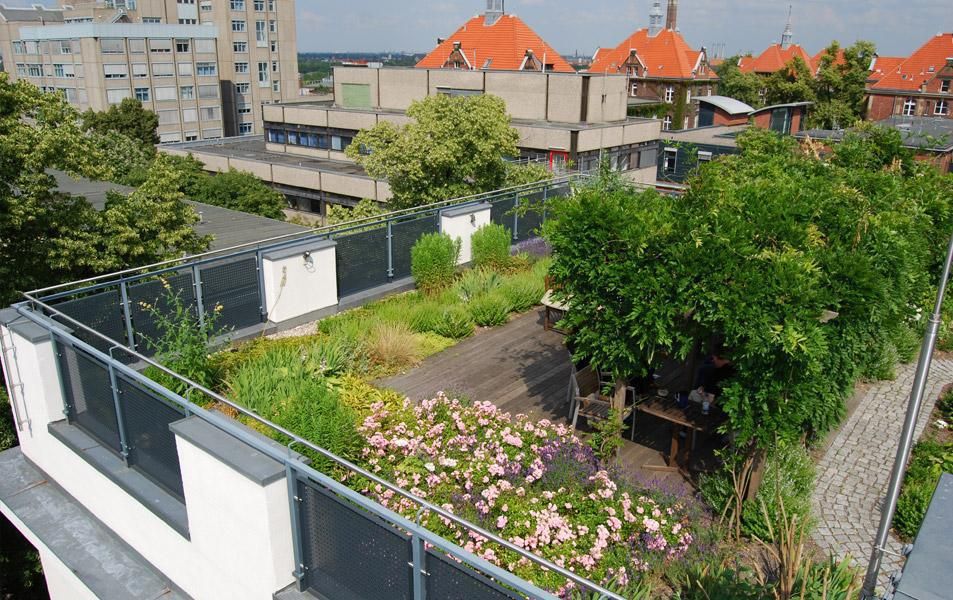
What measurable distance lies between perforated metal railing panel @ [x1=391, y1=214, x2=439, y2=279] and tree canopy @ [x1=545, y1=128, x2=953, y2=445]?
17.3 ft

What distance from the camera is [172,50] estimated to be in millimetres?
71562

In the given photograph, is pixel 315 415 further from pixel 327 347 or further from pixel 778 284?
pixel 778 284

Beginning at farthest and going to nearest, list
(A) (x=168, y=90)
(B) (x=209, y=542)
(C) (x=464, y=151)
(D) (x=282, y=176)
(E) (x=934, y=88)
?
(A) (x=168, y=90) → (E) (x=934, y=88) → (D) (x=282, y=176) → (C) (x=464, y=151) → (B) (x=209, y=542)

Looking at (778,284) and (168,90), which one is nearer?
(778,284)

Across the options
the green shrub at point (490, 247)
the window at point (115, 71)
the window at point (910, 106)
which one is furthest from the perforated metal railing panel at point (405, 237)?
the window at point (115, 71)

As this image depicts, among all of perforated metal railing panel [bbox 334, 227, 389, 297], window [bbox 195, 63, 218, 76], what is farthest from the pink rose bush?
window [bbox 195, 63, 218, 76]

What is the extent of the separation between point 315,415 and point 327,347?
2.78 meters

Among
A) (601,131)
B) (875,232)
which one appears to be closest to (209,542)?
(875,232)

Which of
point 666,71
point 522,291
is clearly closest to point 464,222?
point 522,291

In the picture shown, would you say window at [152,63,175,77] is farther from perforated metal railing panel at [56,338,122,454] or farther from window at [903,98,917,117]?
perforated metal railing panel at [56,338,122,454]

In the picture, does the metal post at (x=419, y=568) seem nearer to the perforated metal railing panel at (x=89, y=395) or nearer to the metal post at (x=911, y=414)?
the metal post at (x=911, y=414)

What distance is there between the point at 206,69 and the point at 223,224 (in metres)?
63.3

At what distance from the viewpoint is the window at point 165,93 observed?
71.0 m

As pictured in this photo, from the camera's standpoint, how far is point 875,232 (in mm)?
7531
